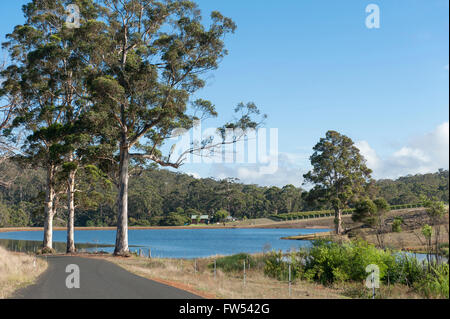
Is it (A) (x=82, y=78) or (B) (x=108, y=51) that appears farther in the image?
(A) (x=82, y=78)

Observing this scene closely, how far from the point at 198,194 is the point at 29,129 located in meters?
102

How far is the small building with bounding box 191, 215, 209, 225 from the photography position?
125 m

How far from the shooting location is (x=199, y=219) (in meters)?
126

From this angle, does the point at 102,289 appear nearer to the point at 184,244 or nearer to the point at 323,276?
the point at 323,276

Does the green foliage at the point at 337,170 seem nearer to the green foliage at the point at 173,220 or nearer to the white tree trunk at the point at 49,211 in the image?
the white tree trunk at the point at 49,211

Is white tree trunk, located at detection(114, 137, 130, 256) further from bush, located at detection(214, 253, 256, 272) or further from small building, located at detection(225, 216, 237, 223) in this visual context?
small building, located at detection(225, 216, 237, 223)

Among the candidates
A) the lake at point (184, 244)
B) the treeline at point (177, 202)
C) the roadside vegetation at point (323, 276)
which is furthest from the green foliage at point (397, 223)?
the treeline at point (177, 202)

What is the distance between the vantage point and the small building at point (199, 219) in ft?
409

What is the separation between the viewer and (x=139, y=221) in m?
122

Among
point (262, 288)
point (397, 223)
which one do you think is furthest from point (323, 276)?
point (397, 223)

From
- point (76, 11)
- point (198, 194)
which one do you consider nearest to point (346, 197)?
point (76, 11)

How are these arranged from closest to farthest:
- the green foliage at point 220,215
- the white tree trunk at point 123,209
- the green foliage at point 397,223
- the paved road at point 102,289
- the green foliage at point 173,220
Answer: the paved road at point 102,289 < the green foliage at point 397,223 < the white tree trunk at point 123,209 < the green foliage at point 173,220 < the green foliage at point 220,215
